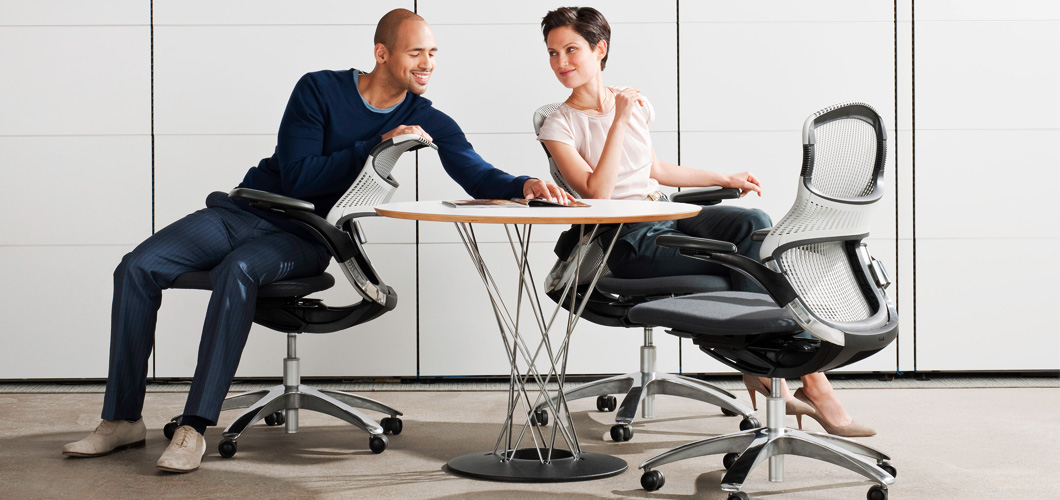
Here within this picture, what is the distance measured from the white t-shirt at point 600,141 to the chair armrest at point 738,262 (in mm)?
872

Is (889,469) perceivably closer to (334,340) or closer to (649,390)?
(649,390)

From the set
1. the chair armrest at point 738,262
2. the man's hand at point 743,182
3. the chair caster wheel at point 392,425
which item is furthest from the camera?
the man's hand at point 743,182

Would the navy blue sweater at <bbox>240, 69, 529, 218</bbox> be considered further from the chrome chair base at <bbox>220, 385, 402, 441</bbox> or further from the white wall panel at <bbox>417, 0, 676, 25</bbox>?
the white wall panel at <bbox>417, 0, 676, 25</bbox>

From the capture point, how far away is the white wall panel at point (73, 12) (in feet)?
13.4

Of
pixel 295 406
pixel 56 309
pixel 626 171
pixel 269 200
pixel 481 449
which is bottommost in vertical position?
pixel 481 449

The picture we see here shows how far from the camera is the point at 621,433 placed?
3.12 meters

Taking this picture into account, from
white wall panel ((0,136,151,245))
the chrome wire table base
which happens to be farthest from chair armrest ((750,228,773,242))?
white wall panel ((0,136,151,245))

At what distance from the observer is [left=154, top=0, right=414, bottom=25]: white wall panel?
4.09 m

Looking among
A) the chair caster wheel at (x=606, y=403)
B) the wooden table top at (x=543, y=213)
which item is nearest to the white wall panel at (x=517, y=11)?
the chair caster wheel at (x=606, y=403)

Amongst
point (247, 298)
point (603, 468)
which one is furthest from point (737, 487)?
point (247, 298)

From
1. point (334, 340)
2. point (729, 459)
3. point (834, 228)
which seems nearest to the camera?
point (834, 228)

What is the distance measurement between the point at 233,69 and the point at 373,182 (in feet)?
4.59

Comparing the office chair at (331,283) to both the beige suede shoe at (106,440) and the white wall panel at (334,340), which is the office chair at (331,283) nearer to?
the beige suede shoe at (106,440)

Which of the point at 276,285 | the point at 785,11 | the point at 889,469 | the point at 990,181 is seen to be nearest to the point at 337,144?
the point at 276,285
